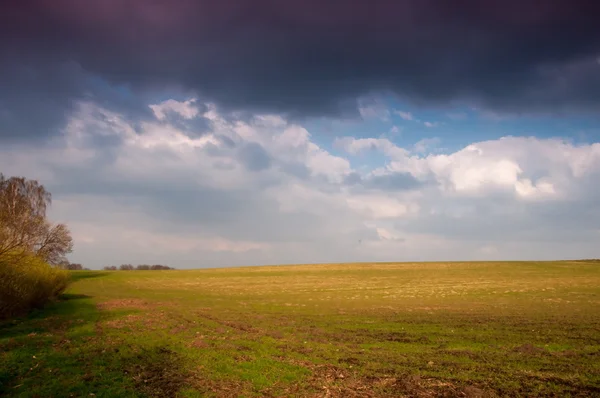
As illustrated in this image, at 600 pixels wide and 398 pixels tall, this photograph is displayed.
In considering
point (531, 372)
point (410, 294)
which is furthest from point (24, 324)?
point (410, 294)

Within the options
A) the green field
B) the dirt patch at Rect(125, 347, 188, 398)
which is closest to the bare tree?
the green field

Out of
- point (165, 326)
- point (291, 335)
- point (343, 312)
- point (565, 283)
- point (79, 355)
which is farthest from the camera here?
point (565, 283)

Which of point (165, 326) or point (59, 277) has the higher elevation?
point (59, 277)

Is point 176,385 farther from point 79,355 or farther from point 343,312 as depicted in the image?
point 343,312

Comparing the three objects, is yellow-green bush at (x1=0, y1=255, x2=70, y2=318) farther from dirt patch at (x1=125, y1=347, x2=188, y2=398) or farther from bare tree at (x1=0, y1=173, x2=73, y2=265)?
dirt patch at (x1=125, y1=347, x2=188, y2=398)

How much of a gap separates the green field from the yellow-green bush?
68.9 inches

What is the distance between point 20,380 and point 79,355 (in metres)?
3.99

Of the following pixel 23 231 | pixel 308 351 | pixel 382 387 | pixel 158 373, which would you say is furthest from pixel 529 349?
pixel 23 231

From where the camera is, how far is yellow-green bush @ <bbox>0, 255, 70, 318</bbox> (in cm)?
3034

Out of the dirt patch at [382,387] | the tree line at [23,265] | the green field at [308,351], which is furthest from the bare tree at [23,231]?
the dirt patch at [382,387]

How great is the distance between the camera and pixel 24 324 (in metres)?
30.3

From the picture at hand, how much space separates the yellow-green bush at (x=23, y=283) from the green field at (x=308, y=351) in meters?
1.75

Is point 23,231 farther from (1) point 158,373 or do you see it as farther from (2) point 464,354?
(2) point 464,354

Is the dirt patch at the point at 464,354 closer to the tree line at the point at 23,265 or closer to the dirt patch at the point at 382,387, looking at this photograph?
the dirt patch at the point at 382,387
